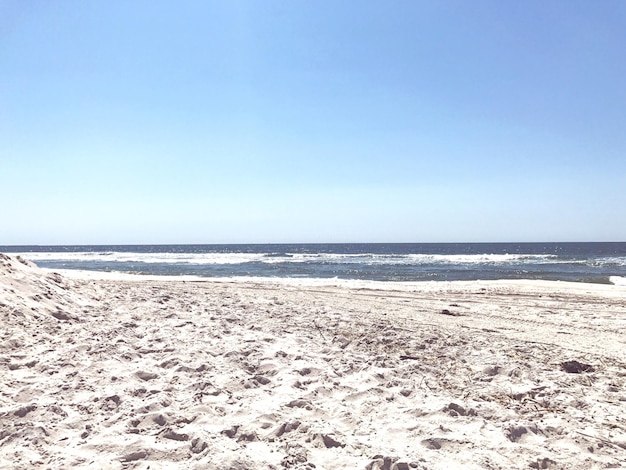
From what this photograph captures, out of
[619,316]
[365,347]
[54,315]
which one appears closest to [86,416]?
[365,347]

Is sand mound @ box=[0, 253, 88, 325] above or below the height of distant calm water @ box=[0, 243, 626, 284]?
above

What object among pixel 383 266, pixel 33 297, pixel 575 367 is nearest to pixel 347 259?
pixel 383 266

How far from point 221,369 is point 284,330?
230 cm

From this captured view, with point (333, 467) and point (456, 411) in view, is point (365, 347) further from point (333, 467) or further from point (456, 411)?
point (333, 467)

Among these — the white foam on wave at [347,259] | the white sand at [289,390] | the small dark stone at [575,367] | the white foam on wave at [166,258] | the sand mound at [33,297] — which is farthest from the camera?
the white foam on wave at [166,258]

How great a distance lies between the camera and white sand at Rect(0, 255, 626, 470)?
321 centimetres

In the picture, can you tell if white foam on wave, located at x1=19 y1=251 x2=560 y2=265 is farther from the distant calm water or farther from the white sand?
the white sand

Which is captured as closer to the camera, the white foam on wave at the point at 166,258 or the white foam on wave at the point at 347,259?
the white foam on wave at the point at 347,259

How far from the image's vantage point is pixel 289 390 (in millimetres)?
4465

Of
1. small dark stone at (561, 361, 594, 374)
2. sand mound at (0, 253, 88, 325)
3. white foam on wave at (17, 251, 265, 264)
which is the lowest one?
white foam on wave at (17, 251, 265, 264)

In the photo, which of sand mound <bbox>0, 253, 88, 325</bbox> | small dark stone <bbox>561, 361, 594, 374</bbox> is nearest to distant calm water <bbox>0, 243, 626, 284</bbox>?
sand mound <bbox>0, 253, 88, 325</bbox>

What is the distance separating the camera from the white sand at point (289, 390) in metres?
3.21

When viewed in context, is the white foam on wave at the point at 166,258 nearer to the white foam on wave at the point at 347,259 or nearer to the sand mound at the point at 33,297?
the white foam on wave at the point at 347,259

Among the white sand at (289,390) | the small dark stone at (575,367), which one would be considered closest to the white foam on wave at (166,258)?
the white sand at (289,390)
